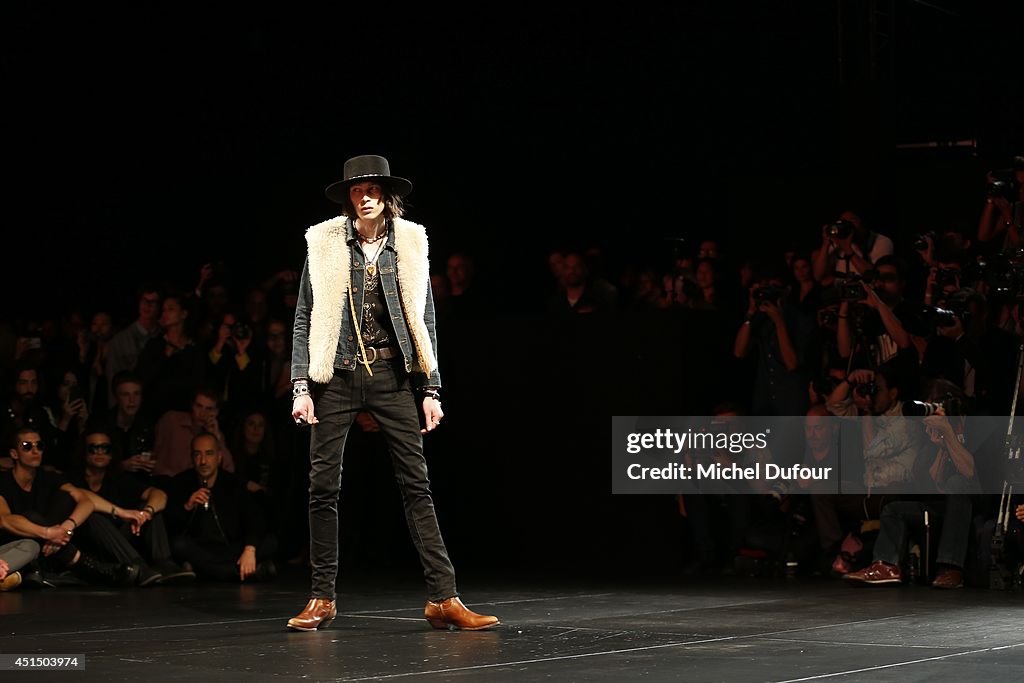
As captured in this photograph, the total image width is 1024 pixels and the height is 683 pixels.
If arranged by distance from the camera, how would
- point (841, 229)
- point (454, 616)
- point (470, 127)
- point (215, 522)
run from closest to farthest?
point (454, 616) → point (215, 522) → point (841, 229) → point (470, 127)

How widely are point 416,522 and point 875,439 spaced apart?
291 centimetres

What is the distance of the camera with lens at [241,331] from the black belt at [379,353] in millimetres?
3839

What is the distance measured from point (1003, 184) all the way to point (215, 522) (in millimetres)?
4153

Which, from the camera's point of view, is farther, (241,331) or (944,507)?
(241,331)

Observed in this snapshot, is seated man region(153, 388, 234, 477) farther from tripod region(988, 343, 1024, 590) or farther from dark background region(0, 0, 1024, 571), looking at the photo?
tripod region(988, 343, 1024, 590)

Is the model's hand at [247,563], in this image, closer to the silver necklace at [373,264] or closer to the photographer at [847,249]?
the silver necklace at [373,264]

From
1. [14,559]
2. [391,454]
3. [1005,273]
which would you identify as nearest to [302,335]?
[391,454]

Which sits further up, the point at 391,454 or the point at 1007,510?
the point at 391,454

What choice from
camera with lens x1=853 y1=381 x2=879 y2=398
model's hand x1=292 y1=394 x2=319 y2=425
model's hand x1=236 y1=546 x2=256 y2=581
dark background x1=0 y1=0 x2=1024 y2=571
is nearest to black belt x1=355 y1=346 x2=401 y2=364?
model's hand x1=292 y1=394 x2=319 y2=425

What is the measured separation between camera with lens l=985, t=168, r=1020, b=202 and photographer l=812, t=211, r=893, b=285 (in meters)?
0.70

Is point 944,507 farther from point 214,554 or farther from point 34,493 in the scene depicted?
point 34,493

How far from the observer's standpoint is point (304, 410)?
4992 millimetres

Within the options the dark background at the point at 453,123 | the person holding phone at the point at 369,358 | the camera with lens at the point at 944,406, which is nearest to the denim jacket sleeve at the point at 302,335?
the person holding phone at the point at 369,358

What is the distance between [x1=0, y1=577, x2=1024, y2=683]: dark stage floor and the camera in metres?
4.17
